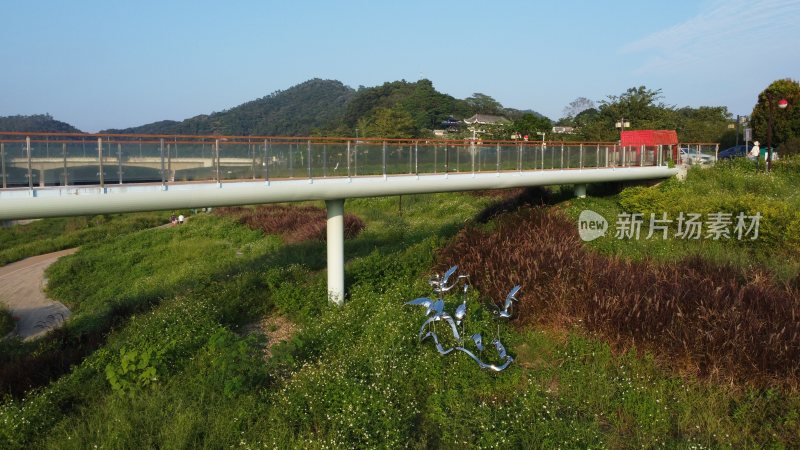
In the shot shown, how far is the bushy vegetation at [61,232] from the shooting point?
3384 centimetres

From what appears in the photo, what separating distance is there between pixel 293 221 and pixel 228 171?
47.2ft

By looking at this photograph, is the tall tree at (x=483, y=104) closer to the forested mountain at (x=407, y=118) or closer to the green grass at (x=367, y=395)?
the forested mountain at (x=407, y=118)

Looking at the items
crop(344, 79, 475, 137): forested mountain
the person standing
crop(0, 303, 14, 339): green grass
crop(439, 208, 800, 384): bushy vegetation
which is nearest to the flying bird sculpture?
crop(439, 208, 800, 384): bushy vegetation

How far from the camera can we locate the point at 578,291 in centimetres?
1007

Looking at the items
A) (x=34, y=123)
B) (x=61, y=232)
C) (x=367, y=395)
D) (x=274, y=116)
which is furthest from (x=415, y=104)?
(x=34, y=123)

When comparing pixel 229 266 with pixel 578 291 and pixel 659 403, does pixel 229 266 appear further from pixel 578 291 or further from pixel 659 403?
pixel 659 403

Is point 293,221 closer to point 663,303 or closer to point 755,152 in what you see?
point 663,303

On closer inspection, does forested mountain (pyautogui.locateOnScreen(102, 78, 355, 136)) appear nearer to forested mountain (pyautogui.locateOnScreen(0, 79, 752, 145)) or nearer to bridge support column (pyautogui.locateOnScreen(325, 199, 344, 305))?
forested mountain (pyautogui.locateOnScreen(0, 79, 752, 145))

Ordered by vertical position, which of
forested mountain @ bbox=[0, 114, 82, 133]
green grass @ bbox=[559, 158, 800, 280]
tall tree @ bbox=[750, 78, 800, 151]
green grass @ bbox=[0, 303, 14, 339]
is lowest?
green grass @ bbox=[0, 303, 14, 339]

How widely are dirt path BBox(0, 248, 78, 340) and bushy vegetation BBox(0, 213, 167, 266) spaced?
2860 millimetres

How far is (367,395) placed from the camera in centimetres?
742

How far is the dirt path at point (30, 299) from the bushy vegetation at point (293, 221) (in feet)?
27.7

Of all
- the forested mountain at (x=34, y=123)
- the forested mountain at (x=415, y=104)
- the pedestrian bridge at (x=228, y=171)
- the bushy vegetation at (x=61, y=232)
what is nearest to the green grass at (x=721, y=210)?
the pedestrian bridge at (x=228, y=171)

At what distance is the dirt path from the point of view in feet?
56.8
